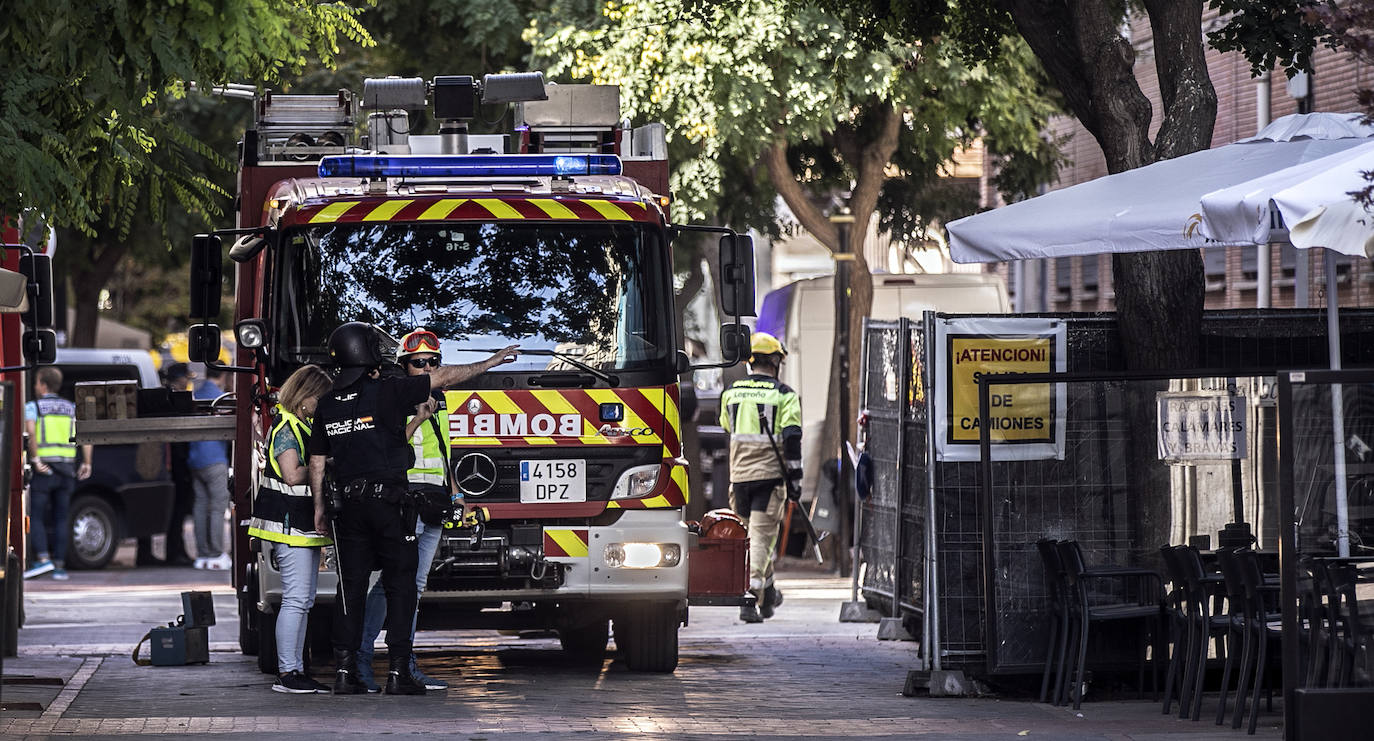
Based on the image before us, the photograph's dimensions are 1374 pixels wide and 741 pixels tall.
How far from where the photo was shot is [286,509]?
1105 cm

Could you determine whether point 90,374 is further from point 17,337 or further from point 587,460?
point 587,460

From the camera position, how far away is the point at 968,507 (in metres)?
11.2

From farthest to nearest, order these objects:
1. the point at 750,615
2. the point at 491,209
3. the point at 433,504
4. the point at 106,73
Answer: the point at 750,615 < the point at 491,209 < the point at 433,504 < the point at 106,73

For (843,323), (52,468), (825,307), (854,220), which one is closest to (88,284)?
(52,468)

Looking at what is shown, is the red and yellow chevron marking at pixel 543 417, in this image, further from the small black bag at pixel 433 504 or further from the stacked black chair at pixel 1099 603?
the stacked black chair at pixel 1099 603

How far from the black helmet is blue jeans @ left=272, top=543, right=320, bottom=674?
908mm

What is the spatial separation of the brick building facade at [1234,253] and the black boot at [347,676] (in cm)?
784

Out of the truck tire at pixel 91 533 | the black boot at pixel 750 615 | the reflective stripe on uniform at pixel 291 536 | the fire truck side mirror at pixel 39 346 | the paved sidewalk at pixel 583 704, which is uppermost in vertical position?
the fire truck side mirror at pixel 39 346

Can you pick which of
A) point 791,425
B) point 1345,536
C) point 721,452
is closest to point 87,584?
point 721,452

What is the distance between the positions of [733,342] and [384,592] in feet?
7.49

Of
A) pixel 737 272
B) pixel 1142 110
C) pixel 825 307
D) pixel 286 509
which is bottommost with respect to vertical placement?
pixel 286 509

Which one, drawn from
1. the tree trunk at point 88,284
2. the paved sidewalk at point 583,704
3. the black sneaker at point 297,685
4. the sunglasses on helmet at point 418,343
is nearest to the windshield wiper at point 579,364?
the sunglasses on helmet at point 418,343

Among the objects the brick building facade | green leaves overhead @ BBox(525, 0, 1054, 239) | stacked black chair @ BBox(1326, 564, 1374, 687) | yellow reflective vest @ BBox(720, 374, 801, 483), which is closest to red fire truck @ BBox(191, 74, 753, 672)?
yellow reflective vest @ BBox(720, 374, 801, 483)

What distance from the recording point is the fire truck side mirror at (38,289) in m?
12.9
